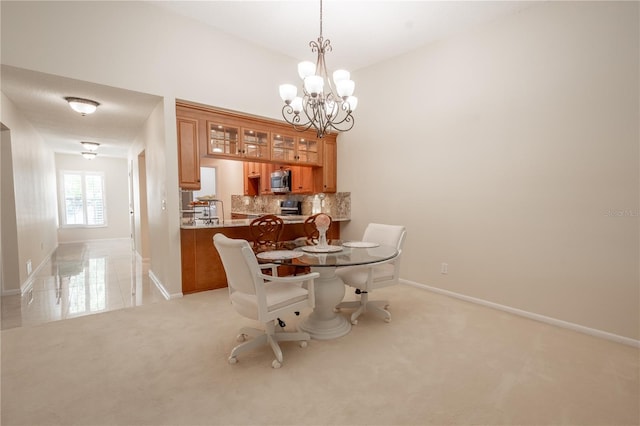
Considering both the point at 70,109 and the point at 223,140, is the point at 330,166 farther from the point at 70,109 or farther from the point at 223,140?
the point at 70,109

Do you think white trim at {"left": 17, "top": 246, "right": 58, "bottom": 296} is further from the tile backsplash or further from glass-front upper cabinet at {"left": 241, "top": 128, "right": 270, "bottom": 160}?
the tile backsplash

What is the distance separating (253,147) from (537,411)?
3.90 m

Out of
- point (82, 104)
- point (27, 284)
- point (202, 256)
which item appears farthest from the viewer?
point (27, 284)

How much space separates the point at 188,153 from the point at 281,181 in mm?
2250

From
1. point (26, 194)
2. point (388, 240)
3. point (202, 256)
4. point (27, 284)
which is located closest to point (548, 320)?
point (388, 240)

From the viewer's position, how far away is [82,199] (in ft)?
26.8

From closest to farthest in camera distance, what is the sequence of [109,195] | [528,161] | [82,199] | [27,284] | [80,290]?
[528,161], [80,290], [27,284], [82,199], [109,195]

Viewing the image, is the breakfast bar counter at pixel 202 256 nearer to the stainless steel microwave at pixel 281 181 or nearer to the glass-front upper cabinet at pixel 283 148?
the glass-front upper cabinet at pixel 283 148

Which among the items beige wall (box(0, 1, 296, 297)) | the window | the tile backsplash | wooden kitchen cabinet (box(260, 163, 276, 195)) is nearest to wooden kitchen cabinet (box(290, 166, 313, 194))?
the tile backsplash

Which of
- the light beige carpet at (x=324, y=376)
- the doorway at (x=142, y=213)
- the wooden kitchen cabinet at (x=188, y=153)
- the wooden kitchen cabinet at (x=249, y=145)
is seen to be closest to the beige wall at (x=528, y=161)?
the light beige carpet at (x=324, y=376)

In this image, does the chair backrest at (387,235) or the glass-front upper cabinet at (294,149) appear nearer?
the chair backrest at (387,235)

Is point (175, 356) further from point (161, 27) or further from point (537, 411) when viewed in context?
point (161, 27)

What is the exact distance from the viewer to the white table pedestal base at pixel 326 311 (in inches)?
101

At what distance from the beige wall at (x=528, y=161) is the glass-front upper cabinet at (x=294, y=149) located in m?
1.23
